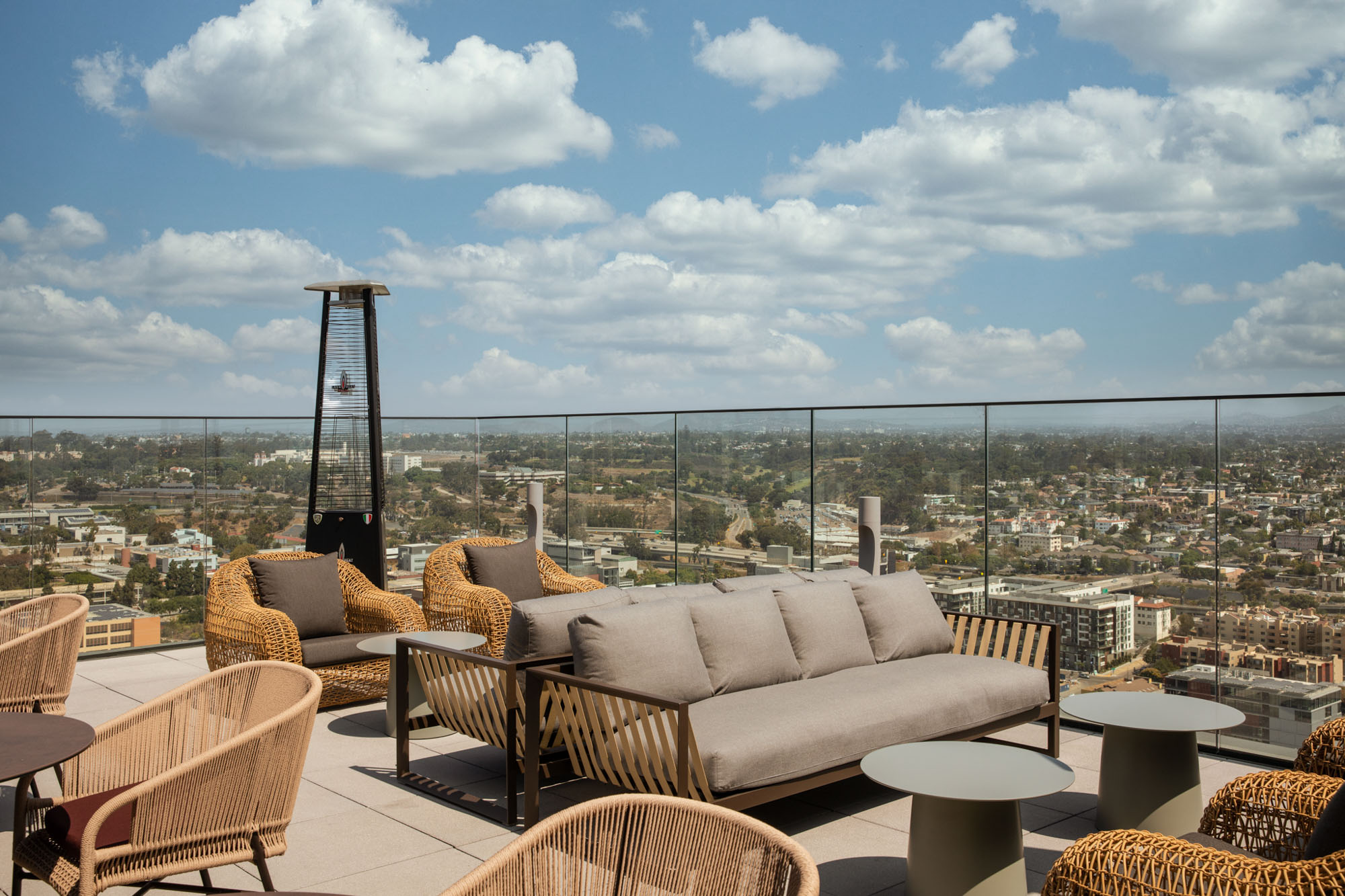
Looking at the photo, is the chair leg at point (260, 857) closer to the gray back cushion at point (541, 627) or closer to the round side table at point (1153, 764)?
the gray back cushion at point (541, 627)

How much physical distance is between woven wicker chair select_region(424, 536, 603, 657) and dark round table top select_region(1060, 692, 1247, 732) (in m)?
2.66

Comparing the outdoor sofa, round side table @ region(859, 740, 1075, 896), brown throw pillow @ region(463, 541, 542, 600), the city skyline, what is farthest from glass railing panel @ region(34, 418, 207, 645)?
round side table @ region(859, 740, 1075, 896)

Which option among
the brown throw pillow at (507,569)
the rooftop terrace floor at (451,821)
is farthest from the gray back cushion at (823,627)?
the brown throw pillow at (507,569)

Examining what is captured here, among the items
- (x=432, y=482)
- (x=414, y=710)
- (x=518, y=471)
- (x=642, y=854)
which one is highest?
(x=518, y=471)

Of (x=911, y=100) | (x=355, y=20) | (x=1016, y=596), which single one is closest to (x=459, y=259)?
(x=355, y=20)

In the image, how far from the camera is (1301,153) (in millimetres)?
26703

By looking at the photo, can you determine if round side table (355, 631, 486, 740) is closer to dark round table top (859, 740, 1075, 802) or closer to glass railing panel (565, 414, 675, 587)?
glass railing panel (565, 414, 675, 587)

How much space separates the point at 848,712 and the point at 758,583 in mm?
1027

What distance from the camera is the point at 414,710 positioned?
191 inches

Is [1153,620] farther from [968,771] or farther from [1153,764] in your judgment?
[968,771]

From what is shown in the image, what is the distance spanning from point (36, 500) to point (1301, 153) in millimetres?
29622

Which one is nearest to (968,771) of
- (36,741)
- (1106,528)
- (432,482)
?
(36,741)

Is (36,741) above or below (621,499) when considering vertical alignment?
below

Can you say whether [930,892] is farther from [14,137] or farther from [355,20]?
[14,137]
